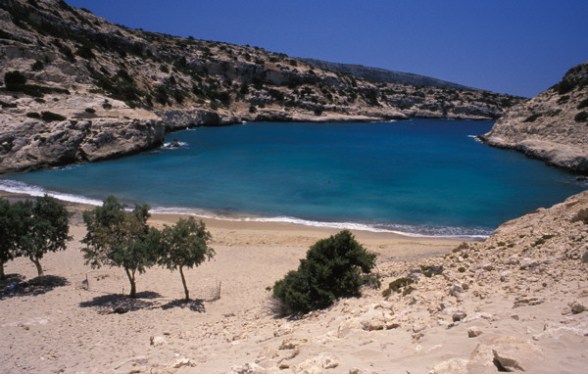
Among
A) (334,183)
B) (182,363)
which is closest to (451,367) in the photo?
(182,363)

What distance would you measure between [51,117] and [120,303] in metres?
42.2

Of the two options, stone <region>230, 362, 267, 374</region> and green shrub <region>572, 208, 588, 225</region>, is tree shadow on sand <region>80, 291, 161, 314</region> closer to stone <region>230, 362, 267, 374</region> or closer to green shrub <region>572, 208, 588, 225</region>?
stone <region>230, 362, 267, 374</region>

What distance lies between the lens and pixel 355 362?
7.53 meters

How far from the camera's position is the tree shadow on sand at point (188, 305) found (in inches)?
678

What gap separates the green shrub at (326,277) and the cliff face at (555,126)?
50.3m

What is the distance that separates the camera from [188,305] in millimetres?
17594

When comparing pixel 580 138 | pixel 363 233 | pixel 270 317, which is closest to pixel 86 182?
pixel 363 233

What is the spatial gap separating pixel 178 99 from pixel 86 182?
52.6 m

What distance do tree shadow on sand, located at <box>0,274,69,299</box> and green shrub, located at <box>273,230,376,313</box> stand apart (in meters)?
11.2

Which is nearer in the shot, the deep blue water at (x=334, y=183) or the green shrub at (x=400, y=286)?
the green shrub at (x=400, y=286)

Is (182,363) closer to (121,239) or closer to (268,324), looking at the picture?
(268,324)

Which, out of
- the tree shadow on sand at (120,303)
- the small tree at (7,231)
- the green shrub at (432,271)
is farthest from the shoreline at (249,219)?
the green shrub at (432,271)

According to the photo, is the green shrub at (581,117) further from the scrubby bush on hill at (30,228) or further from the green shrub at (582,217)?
the scrubby bush on hill at (30,228)

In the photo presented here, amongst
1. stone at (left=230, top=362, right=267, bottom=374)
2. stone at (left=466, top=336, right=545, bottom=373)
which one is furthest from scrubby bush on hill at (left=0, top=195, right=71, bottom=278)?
stone at (left=466, top=336, right=545, bottom=373)
